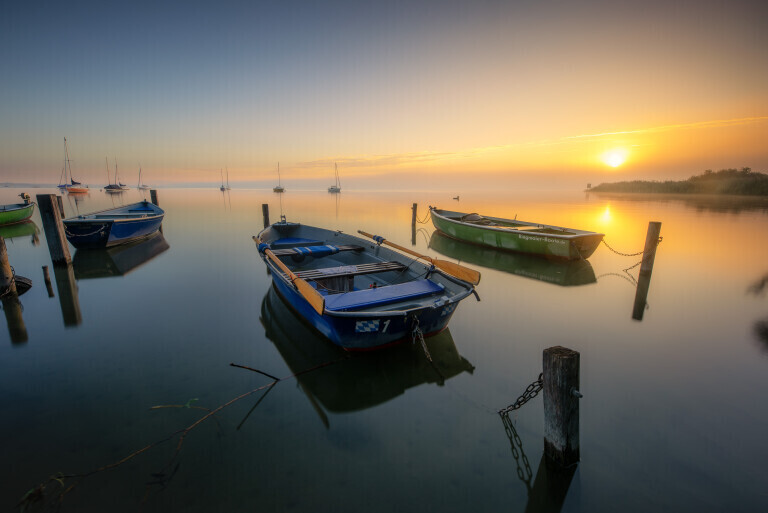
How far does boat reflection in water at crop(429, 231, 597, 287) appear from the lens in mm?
13609

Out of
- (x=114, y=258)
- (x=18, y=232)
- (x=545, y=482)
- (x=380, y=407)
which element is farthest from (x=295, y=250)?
(x=18, y=232)

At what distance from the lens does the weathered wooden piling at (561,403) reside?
3.72 metres

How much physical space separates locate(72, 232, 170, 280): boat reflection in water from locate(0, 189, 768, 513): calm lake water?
289cm

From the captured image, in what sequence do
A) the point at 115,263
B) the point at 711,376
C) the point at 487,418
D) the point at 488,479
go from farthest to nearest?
1. the point at 115,263
2. the point at 711,376
3. the point at 487,418
4. the point at 488,479

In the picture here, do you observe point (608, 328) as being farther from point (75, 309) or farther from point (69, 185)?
point (69, 185)

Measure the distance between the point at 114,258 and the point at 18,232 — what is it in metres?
16.8

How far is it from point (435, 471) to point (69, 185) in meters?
130

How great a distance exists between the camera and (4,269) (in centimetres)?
1030

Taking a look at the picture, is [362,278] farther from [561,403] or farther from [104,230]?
[104,230]

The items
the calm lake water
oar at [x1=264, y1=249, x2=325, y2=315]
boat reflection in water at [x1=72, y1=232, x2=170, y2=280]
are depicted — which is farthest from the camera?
boat reflection in water at [x1=72, y1=232, x2=170, y2=280]

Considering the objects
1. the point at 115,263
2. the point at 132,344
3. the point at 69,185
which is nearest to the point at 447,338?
the point at 132,344

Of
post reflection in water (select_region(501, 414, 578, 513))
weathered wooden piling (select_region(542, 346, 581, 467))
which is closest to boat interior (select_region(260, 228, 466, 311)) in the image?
weathered wooden piling (select_region(542, 346, 581, 467))

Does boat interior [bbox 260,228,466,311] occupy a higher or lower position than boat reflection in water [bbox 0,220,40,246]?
higher

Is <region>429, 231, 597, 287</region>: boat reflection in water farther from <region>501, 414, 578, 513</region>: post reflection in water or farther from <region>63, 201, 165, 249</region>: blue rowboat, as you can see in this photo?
<region>63, 201, 165, 249</region>: blue rowboat
